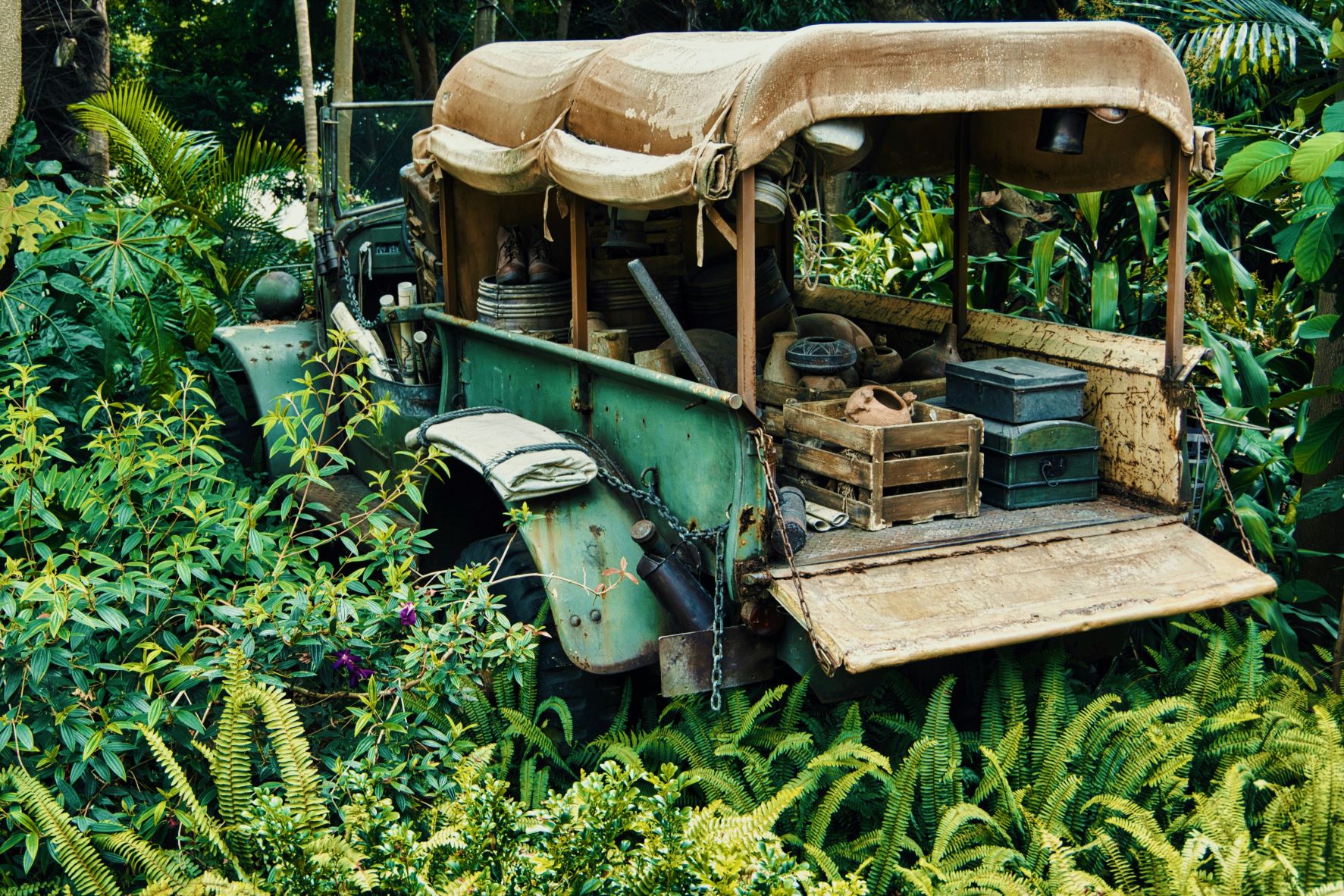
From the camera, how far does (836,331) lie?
4973mm

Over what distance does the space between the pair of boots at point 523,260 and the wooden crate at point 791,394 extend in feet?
3.27

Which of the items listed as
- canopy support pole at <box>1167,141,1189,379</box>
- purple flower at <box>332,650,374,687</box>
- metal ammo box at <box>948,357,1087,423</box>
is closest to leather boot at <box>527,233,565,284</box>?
metal ammo box at <box>948,357,1087,423</box>

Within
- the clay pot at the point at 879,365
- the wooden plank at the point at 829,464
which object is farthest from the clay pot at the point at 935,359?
the wooden plank at the point at 829,464

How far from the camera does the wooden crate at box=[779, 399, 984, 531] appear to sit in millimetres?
3803

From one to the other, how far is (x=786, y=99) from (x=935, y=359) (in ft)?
6.17

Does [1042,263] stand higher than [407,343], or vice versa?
[1042,263]

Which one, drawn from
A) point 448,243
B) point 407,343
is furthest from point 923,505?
point 407,343

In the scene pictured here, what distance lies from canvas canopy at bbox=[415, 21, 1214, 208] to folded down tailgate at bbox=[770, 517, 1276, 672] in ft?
3.70

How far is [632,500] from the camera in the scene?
4152 mm

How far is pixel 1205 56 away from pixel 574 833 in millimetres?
5290

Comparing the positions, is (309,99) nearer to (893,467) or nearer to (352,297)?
(352,297)

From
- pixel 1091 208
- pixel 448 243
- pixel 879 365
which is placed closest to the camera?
pixel 879 365

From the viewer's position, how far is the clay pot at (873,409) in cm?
405

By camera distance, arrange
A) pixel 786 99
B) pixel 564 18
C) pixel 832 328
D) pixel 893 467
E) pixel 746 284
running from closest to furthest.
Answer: pixel 786 99 → pixel 746 284 → pixel 893 467 → pixel 832 328 → pixel 564 18
